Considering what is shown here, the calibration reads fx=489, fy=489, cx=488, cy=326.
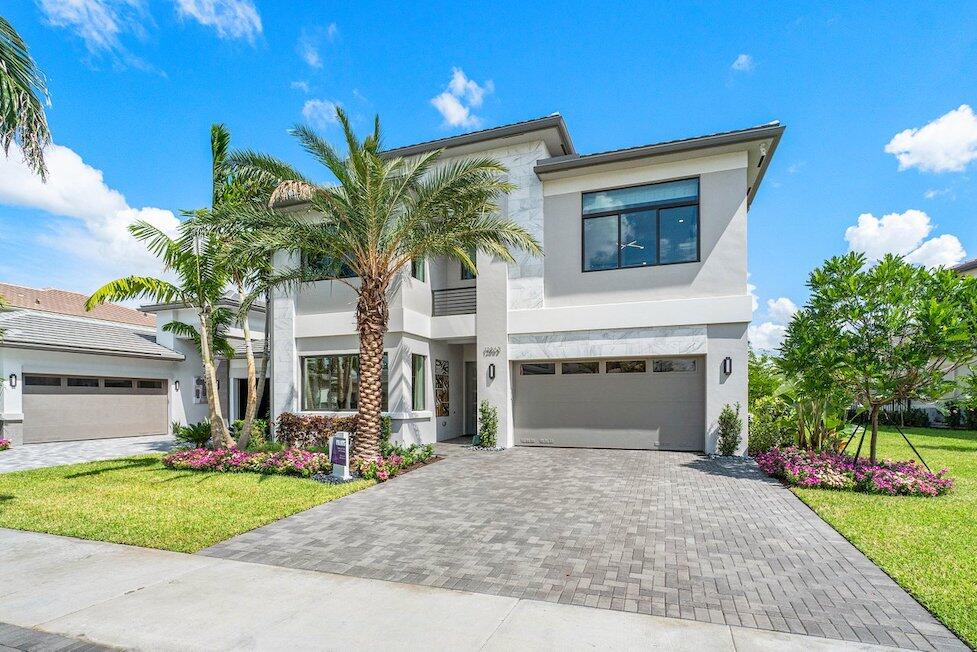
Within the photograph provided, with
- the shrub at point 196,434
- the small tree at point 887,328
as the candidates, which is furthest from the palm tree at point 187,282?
the small tree at point 887,328

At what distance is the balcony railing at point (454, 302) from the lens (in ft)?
50.2

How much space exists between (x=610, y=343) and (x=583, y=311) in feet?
3.74

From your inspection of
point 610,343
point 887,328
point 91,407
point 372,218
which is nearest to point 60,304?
point 91,407

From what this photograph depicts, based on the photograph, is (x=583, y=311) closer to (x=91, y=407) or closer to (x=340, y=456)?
(x=340, y=456)

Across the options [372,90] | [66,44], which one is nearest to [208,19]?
[66,44]

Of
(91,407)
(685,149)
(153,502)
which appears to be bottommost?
(153,502)

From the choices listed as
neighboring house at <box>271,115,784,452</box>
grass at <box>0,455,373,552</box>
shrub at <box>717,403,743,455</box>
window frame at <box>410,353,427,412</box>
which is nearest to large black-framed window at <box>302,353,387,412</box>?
neighboring house at <box>271,115,784,452</box>

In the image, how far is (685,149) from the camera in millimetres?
12523

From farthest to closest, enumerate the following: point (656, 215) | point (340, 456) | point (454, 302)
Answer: point (454, 302)
point (656, 215)
point (340, 456)

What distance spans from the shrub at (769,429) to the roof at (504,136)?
30.2 ft

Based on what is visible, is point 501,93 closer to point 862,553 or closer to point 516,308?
point 516,308

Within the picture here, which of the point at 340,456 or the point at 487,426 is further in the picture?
the point at 487,426

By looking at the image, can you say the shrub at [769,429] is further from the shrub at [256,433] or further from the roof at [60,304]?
the roof at [60,304]

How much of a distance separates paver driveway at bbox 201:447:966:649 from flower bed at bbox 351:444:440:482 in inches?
16.6
